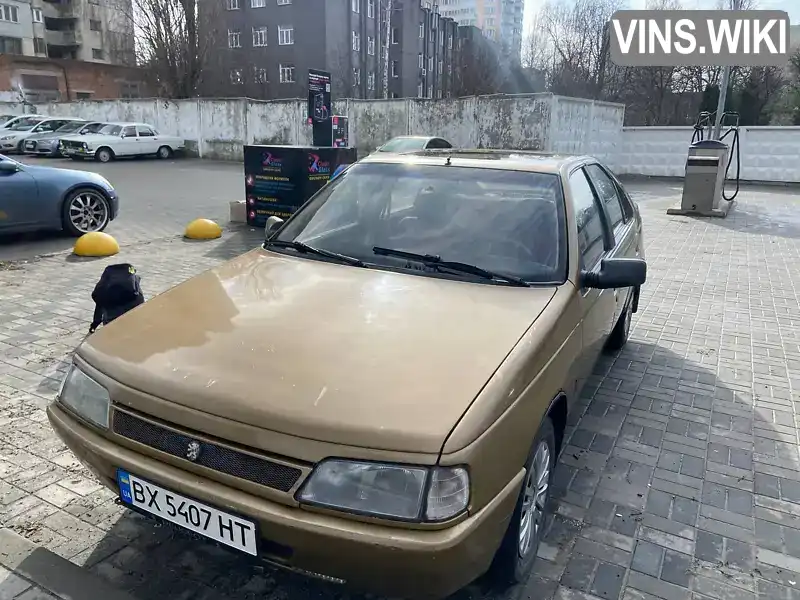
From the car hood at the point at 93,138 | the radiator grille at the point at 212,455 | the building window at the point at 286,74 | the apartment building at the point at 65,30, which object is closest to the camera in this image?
the radiator grille at the point at 212,455

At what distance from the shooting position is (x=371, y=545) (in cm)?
176

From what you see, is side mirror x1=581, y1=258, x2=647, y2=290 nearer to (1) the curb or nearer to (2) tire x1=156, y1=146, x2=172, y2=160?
(1) the curb

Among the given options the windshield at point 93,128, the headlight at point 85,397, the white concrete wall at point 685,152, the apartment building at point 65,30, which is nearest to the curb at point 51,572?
the headlight at point 85,397

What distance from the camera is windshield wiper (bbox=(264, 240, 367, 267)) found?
309cm

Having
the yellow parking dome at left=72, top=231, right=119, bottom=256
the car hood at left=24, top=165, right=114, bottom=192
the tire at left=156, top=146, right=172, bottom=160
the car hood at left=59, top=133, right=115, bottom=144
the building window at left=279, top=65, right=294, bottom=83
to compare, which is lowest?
the yellow parking dome at left=72, top=231, right=119, bottom=256

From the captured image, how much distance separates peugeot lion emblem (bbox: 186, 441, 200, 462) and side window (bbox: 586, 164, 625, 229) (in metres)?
3.05

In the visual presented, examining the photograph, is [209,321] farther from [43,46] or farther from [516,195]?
[43,46]

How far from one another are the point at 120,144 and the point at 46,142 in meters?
3.14

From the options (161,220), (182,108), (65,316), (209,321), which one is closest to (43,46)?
(182,108)

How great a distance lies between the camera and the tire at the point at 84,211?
28.1ft

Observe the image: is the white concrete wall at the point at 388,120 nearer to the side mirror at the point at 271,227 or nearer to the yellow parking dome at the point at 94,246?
the yellow parking dome at the point at 94,246

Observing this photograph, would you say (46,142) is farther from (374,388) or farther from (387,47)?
(387,47)

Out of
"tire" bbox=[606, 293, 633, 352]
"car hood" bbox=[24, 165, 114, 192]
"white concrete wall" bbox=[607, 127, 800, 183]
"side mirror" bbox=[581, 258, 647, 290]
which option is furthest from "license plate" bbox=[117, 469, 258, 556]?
"white concrete wall" bbox=[607, 127, 800, 183]

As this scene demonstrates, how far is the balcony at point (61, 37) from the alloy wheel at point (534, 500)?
6660 cm
